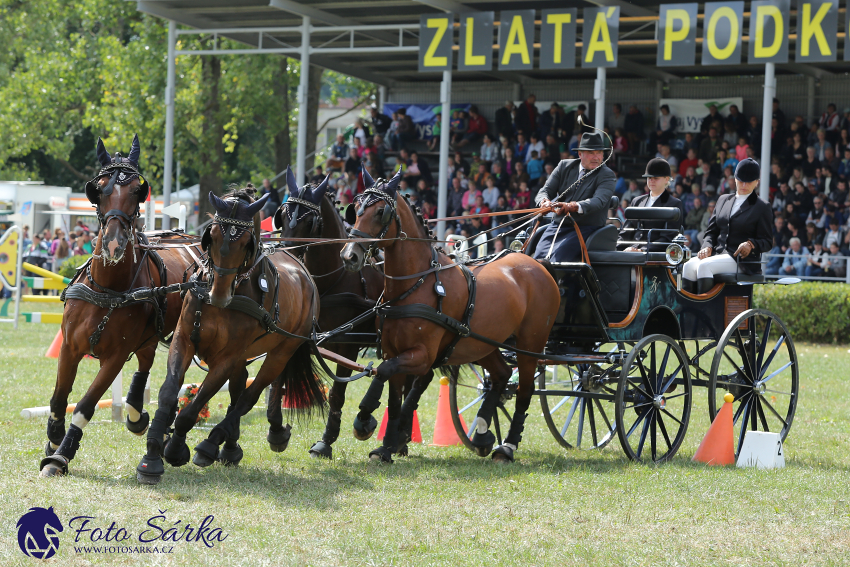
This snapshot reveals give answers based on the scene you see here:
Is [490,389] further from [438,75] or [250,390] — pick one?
[438,75]

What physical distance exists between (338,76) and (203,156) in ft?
23.2

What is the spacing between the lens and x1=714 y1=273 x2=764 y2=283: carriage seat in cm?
859

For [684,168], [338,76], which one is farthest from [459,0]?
[338,76]

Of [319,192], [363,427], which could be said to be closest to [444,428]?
[363,427]

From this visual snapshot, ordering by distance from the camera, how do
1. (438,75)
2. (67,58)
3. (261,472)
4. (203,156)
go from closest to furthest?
1. (261,472)
2. (438,75)
3. (203,156)
4. (67,58)

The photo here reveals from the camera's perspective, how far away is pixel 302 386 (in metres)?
7.57

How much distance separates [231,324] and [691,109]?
1810 cm

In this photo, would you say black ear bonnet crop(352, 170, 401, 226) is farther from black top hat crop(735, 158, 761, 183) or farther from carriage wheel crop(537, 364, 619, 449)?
black top hat crop(735, 158, 761, 183)

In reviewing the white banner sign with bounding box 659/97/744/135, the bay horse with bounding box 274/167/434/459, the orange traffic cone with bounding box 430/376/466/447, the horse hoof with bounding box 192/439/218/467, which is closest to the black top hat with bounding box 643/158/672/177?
the orange traffic cone with bounding box 430/376/466/447

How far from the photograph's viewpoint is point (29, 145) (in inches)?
1261

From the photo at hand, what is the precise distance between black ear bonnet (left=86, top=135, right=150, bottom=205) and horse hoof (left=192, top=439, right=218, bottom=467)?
1.62 metres

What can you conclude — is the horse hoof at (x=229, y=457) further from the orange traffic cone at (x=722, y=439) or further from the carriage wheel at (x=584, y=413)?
the orange traffic cone at (x=722, y=439)

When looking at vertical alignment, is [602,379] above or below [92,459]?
above

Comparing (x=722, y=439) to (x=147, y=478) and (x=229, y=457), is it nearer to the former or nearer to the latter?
(x=229, y=457)
